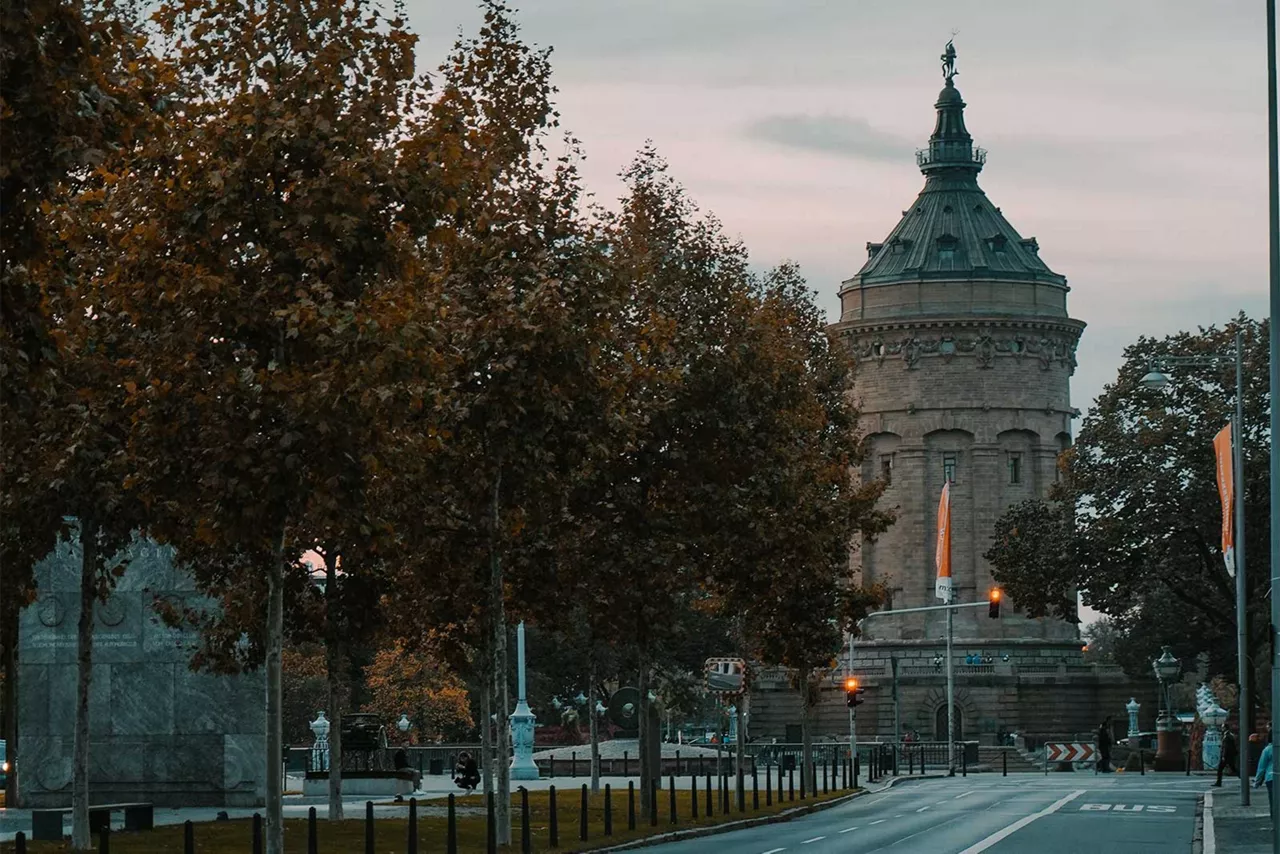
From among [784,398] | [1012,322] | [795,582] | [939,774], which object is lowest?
[939,774]

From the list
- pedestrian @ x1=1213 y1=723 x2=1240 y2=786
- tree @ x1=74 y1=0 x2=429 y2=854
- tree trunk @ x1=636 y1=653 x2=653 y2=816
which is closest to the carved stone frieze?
pedestrian @ x1=1213 y1=723 x2=1240 y2=786

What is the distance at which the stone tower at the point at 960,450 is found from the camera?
117125 mm

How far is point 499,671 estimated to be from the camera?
31.1 m

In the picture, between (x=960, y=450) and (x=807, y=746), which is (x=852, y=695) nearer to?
(x=807, y=746)

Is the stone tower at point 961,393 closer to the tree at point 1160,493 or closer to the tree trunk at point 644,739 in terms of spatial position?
the tree at point 1160,493

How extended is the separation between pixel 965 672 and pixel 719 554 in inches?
2891

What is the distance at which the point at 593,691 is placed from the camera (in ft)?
176

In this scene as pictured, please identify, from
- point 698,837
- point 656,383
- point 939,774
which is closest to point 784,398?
point 656,383

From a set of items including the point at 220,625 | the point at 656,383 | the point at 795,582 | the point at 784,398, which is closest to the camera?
the point at 220,625

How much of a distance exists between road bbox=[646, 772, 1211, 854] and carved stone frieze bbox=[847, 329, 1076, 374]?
59.1 m

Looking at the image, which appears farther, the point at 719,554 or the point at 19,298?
the point at 719,554

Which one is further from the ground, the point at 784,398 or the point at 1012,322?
the point at 1012,322

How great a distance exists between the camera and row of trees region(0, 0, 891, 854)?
23062 millimetres

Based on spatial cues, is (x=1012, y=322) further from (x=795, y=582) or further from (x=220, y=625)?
(x=220, y=625)
